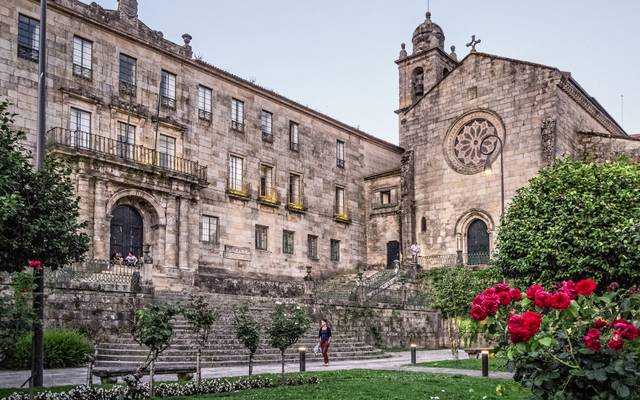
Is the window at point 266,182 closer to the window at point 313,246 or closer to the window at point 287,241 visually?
the window at point 287,241

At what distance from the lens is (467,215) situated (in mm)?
36938

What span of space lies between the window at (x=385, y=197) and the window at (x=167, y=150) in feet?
49.7

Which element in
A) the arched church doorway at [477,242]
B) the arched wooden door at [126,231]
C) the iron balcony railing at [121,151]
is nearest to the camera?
the iron balcony railing at [121,151]

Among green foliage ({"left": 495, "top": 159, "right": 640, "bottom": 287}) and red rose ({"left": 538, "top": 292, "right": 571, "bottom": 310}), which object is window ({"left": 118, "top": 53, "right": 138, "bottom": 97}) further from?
red rose ({"left": 538, "top": 292, "right": 571, "bottom": 310})

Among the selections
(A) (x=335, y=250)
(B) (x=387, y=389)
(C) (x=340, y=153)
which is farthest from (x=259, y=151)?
(B) (x=387, y=389)

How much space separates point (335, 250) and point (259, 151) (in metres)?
7.98

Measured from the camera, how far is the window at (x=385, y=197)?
1607 inches

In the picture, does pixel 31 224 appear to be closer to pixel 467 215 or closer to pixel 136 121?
pixel 136 121

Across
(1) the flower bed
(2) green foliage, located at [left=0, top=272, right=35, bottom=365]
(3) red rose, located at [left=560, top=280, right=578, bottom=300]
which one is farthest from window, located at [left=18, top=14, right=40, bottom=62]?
(3) red rose, located at [left=560, top=280, right=578, bottom=300]

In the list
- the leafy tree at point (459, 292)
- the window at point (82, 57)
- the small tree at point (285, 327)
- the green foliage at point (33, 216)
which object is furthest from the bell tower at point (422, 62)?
the green foliage at point (33, 216)

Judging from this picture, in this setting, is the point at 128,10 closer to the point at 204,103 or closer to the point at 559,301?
the point at 204,103

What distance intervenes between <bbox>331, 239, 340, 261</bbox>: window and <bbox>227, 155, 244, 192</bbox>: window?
7.74 meters

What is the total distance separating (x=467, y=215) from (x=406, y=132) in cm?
679

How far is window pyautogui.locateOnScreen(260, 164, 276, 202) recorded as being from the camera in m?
34.9
